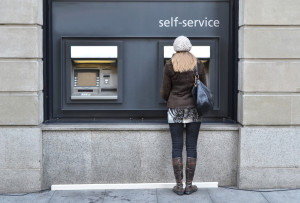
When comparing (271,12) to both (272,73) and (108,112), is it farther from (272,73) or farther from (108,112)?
(108,112)

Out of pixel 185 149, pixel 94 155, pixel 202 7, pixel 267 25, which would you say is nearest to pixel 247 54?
pixel 267 25

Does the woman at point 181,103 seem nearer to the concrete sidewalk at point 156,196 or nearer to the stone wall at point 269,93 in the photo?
the concrete sidewalk at point 156,196

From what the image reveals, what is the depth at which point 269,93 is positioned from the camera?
6.36 m

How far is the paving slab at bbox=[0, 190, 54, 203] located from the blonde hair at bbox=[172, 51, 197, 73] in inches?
91.8

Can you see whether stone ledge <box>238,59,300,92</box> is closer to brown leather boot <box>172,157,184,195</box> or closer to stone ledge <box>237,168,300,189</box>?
stone ledge <box>237,168,300,189</box>

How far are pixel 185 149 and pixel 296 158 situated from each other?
4.87ft

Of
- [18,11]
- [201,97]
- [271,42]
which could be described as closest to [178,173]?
[201,97]

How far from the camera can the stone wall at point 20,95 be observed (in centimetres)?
621

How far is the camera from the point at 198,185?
655cm

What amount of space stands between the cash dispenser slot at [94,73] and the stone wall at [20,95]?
1.85ft

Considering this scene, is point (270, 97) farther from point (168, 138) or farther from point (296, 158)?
point (168, 138)

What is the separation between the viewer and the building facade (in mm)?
6273

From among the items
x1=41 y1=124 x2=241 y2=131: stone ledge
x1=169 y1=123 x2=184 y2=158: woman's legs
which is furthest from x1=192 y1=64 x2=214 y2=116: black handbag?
x1=41 y1=124 x2=241 y2=131: stone ledge

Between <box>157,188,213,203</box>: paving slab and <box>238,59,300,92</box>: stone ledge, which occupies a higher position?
<box>238,59,300,92</box>: stone ledge
